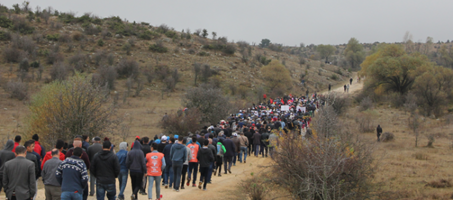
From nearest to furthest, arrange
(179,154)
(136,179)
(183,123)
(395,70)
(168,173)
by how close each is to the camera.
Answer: (136,179) → (179,154) → (168,173) → (183,123) → (395,70)

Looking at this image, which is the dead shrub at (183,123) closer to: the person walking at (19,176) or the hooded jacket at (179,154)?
the hooded jacket at (179,154)

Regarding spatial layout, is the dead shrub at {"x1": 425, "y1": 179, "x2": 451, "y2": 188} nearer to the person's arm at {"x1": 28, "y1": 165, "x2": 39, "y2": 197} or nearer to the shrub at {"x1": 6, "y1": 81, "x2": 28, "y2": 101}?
the person's arm at {"x1": 28, "y1": 165, "x2": 39, "y2": 197}

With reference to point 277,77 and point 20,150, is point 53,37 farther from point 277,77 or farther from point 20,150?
point 20,150

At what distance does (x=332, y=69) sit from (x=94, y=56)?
199ft

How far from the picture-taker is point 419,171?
1459cm

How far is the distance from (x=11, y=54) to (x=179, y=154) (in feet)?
163

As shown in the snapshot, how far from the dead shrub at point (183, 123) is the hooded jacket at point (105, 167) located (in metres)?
16.0

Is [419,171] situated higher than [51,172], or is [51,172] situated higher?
[51,172]

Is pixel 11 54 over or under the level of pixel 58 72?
over

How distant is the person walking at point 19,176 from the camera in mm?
6148

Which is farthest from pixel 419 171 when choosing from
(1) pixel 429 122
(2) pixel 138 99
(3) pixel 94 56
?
(3) pixel 94 56

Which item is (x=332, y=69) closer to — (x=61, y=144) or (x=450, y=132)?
(x=450, y=132)

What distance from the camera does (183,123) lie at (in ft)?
76.0

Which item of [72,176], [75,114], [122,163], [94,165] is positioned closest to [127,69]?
[75,114]
